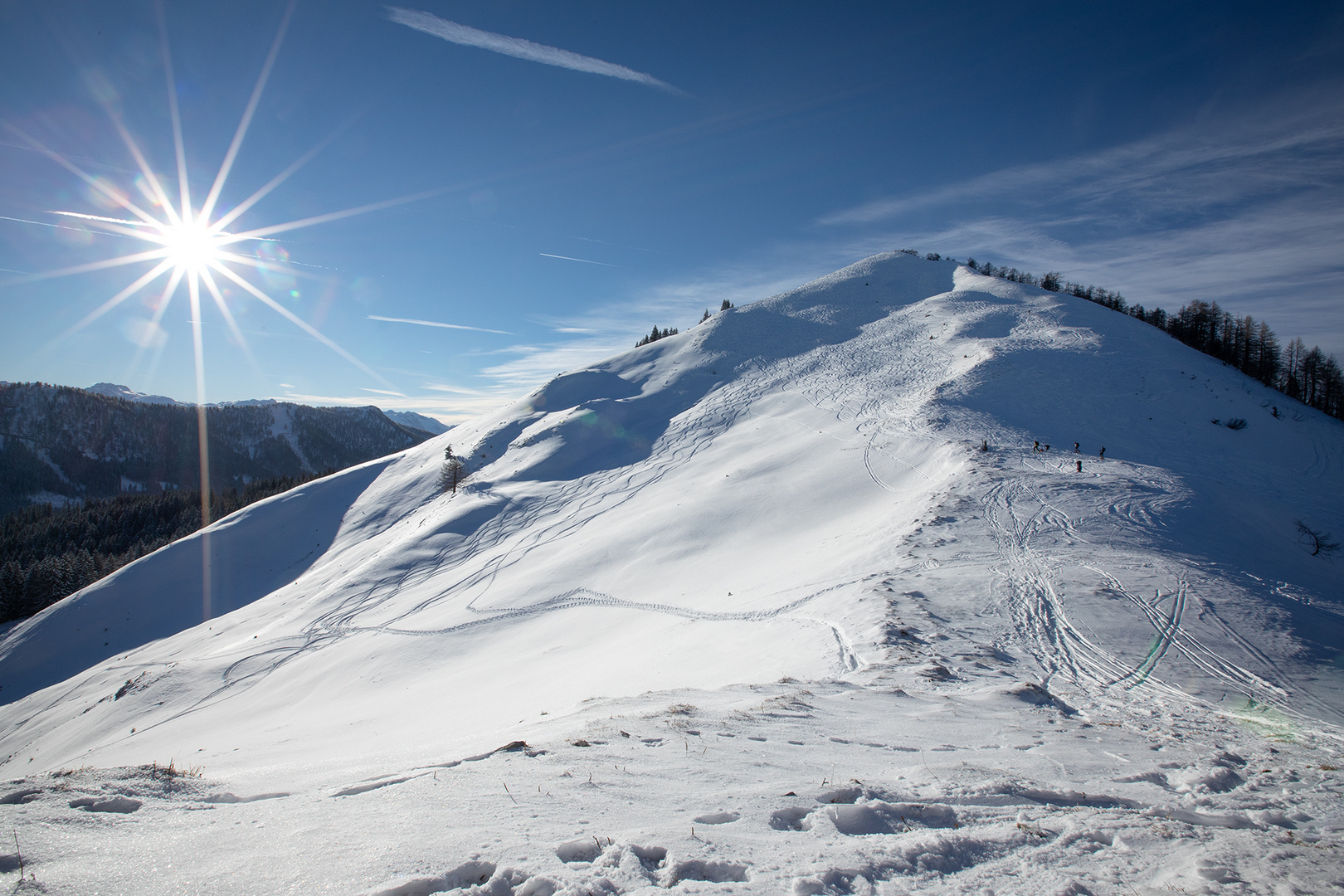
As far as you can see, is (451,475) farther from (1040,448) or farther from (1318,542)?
(1318,542)

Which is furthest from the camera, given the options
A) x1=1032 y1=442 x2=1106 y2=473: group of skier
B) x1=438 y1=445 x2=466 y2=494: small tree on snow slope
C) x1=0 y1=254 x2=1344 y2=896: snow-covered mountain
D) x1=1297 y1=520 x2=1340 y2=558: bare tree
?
x1=438 y1=445 x2=466 y2=494: small tree on snow slope

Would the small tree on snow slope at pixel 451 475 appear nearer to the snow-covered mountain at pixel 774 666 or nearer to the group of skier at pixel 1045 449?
the snow-covered mountain at pixel 774 666

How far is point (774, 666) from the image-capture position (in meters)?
10.2

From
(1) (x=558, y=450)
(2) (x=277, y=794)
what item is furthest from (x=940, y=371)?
(2) (x=277, y=794)

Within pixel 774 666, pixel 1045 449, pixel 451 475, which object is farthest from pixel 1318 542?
pixel 451 475

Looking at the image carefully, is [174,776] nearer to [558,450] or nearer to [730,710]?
[730,710]

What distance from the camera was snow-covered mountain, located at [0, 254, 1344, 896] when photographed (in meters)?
3.69

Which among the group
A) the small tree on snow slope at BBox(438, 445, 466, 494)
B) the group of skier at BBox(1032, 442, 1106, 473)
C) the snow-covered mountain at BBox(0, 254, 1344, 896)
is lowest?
the snow-covered mountain at BBox(0, 254, 1344, 896)

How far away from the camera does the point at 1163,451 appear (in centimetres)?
2484

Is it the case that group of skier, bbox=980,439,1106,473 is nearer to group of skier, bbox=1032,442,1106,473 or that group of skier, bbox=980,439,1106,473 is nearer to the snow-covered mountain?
group of skier, bbox=1032,442,1106,473

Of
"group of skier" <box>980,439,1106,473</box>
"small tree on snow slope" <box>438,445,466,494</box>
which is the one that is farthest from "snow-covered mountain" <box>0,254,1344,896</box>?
"small tree on snow slope" <box>438,445,466,494</box>

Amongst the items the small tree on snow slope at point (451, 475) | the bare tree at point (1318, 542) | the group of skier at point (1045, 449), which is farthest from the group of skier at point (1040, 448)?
the small tree on snow slope at point (451, 475)

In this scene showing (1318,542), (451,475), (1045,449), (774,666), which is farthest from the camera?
(451,475)

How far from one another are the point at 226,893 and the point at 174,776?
142 inches
